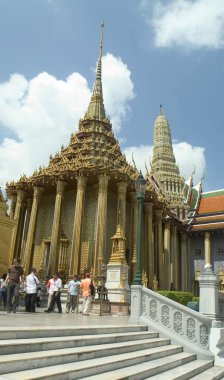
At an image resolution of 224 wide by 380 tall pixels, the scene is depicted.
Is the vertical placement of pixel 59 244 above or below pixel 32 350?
above

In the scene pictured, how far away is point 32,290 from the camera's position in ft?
37.2

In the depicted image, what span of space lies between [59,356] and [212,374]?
12.7ft

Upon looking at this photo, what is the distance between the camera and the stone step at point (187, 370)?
6090 millimetres

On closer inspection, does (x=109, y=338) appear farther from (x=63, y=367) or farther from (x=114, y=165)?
(x=114, y=165)

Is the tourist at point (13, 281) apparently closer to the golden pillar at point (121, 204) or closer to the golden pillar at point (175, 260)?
the golden pillar at point (121, 204)

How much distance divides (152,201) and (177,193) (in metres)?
13.5

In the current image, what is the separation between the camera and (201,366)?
292 inches

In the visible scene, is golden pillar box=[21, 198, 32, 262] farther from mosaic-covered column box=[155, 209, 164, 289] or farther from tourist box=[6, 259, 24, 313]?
tourist box=[6, 259, 24, 313]

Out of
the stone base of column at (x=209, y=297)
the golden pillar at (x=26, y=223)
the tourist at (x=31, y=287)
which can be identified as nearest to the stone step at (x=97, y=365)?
the stone base of column at (x=209, y=297)

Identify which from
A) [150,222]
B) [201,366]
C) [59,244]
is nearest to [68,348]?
[201,366]

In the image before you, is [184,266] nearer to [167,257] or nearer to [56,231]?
[167,257]

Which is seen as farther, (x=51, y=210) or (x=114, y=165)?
(x=51, y=210)

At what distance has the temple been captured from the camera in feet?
75.8

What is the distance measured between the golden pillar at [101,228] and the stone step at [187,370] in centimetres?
1353
